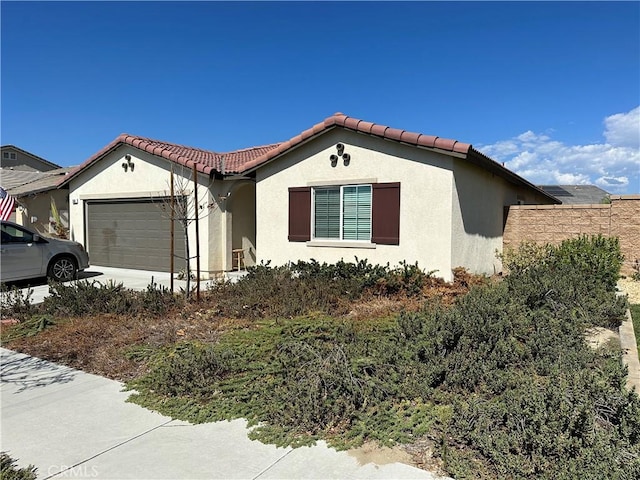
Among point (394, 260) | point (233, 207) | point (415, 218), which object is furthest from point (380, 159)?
point (233, 207)

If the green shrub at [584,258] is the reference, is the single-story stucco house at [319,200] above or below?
above

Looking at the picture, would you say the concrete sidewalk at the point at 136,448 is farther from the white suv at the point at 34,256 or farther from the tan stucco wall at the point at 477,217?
the white suv at the point at 34,256

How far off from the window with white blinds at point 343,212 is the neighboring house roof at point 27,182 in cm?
1149

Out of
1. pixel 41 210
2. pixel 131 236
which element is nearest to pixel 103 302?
pixel 131 236

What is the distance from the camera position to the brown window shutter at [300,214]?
448 inches

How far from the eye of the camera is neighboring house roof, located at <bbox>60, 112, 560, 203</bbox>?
929cm

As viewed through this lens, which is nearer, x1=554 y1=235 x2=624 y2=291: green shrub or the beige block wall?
x1=554 y1=235 x2=624 y2=291: green shrub

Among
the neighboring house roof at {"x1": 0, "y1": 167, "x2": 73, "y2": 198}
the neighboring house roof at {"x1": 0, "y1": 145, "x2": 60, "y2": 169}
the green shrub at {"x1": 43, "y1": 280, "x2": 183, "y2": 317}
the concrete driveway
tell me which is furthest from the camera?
the neighboring house roof at {"x1": 0, "y1": 145, "x2": 60, "y2": 169}

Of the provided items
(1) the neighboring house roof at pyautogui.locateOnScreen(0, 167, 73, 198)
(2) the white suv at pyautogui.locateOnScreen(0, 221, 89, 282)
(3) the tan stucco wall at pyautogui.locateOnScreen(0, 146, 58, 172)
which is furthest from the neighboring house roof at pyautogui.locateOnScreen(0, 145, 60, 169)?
(2) the white suv at pyautogui.locateOnScreen(0, 221, 89, 282)

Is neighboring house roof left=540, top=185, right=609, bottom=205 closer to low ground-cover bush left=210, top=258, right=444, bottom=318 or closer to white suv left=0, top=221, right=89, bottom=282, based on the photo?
low ground-cover bush left=210, top=258, right=444, bottom=318

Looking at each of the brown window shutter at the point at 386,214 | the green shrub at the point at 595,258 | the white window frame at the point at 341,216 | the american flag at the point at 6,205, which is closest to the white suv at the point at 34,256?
the white window frame at the point at 341,216

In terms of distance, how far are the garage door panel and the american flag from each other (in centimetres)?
511

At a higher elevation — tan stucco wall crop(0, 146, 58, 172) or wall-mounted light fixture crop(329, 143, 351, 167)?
tan stucco wall crop(0, 146, 58, 172)

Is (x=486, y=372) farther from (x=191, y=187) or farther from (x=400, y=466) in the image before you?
(x=191, y=187)
